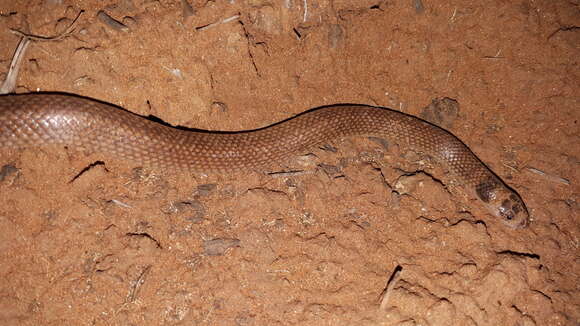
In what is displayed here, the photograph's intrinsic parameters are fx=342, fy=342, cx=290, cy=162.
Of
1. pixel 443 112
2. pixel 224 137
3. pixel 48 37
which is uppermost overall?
pixel 48 37

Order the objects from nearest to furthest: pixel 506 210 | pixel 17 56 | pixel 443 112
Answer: pixel 17 56 → pixel 506 210 → pixel 443 112

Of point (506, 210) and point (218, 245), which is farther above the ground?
point (218, 245)

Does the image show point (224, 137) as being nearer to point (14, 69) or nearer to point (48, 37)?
point (48, 37)

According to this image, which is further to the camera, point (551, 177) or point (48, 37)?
point (551, 177)

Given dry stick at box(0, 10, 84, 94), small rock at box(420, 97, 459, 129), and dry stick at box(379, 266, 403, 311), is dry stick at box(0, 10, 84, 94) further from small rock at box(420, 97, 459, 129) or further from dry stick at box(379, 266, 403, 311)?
small rock at box(420, 97, 459, 129)

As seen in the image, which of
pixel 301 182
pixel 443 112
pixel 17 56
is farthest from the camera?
pixel 443 112

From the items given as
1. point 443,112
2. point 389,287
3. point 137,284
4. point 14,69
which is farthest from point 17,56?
point 443,112

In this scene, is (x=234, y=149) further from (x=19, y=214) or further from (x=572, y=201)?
(x=572, y=201)

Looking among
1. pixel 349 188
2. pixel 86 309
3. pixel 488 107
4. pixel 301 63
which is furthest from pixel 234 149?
pixel 488 107
